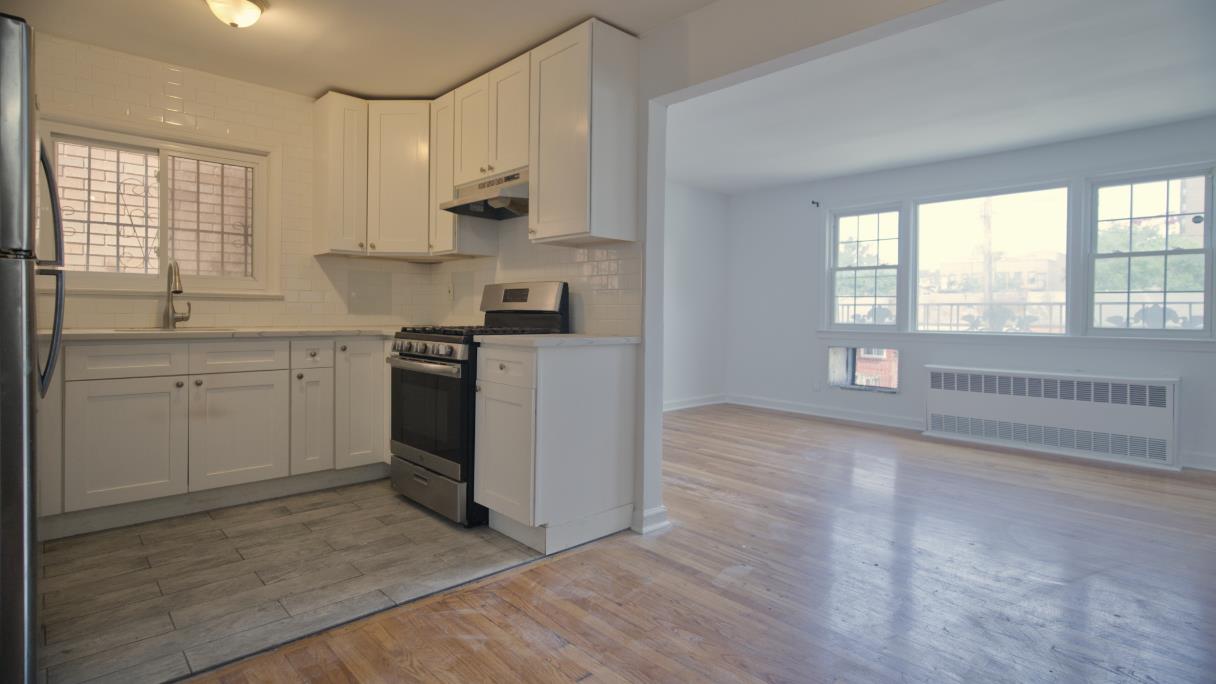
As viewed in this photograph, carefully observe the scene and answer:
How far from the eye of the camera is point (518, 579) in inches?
96.8

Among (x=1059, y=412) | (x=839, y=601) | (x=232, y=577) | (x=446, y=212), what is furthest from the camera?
(x=1059, y=412)

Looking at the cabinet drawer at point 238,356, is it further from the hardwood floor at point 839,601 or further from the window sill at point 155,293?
the hardwood floor at point 839,601

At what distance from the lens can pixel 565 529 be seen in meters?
2.77

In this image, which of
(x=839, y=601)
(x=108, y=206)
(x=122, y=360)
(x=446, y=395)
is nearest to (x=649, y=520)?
(x=839, y=601)

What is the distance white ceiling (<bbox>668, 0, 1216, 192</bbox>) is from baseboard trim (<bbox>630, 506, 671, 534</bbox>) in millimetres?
2711

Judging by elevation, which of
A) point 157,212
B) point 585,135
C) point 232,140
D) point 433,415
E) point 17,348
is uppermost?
point 232,140

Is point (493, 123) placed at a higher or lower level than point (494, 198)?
higher

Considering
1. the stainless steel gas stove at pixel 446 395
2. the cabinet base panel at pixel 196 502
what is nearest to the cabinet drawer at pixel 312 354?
the stainless steel gas stove at pixel 446 395

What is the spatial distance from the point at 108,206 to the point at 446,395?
223 centimetres

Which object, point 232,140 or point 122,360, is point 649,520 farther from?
point 232,140

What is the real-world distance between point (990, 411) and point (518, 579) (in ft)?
15.5

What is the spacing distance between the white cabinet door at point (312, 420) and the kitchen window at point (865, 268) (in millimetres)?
5246

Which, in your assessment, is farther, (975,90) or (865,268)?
(865,268)

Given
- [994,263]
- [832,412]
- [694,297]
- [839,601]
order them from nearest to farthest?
Result: 1. [839,601]
2. [994,263]
3. [832,412]
4. [694,297]
